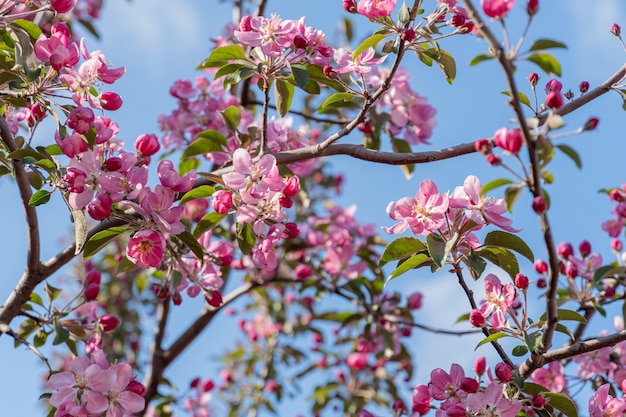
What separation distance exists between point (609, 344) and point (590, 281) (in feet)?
3.31

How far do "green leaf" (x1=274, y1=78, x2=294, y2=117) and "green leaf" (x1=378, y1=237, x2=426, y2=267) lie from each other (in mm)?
843

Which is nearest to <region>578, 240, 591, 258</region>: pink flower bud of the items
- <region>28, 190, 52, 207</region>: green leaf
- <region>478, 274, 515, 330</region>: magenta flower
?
<region>478, 274, 515, 330</region>: magenta flower

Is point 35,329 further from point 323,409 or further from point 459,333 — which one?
point 323,409

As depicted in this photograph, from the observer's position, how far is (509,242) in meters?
2.01

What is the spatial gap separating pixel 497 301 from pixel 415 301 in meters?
1.70

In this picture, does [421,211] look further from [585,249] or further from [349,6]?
[585,249]

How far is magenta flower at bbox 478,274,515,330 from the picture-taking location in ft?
6.67

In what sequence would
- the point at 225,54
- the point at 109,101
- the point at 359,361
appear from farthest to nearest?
the point at 359,361, the point at 225,54, the point at 109,101

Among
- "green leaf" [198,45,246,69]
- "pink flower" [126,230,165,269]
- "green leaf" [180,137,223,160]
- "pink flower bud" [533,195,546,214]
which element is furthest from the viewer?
"green leaf" [180,137,223,160]

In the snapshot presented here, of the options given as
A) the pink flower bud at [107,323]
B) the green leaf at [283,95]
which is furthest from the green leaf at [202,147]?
the pink flower bud at [107,323]

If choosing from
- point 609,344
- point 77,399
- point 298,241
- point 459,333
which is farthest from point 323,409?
point 609,344

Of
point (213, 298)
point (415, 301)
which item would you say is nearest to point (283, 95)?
point (213, 298)

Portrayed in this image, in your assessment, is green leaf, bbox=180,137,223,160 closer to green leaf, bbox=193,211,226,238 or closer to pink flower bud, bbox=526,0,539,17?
green leaf, bbox=193,211,226,238

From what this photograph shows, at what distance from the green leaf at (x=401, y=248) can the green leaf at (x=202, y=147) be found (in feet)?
3.28
